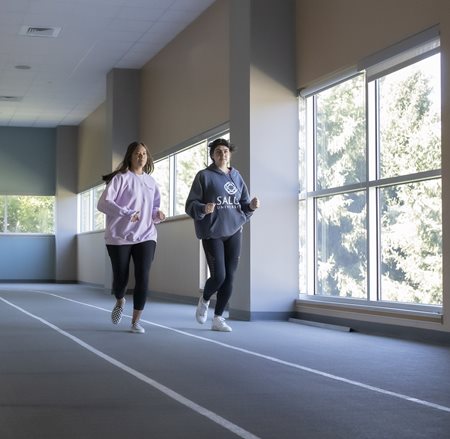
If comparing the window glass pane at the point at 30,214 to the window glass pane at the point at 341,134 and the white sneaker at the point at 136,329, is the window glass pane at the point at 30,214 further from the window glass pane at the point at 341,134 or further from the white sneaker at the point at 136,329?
the white sneaker at the point at 136,329

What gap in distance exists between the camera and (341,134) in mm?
8109

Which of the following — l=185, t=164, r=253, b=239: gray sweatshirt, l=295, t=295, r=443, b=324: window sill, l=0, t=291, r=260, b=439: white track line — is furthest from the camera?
l=185, t=164, r=253, b=239: gray sweatshirt

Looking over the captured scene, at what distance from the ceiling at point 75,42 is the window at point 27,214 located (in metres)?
3.67

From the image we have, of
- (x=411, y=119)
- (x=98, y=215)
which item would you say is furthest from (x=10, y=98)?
(x=411, y=119)

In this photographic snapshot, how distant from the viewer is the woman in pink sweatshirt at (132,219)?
6492 mm

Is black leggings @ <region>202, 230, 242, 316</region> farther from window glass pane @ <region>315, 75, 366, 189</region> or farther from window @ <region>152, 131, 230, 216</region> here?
window @ <region>152, 131, 230, 216</region>

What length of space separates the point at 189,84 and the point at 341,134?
4.36m

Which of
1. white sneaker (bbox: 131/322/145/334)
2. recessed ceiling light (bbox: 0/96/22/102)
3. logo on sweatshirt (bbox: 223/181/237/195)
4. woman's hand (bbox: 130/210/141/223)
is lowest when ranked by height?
white sneaker (bbox: 131/322/145/334)

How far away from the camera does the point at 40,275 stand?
21.2 m

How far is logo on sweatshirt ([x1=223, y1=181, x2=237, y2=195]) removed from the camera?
6831mm

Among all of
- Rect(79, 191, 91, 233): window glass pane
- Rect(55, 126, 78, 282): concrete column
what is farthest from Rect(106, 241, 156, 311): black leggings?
Rect(55, 126, 78, 282): concrete column

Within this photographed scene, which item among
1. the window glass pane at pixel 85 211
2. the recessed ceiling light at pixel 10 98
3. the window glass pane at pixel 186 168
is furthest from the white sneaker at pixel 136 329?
the window glass pane at pixel 85 211

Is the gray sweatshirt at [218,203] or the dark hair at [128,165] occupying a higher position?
the dark hair at [128,165]

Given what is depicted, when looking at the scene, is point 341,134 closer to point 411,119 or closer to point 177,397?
point 411,119
